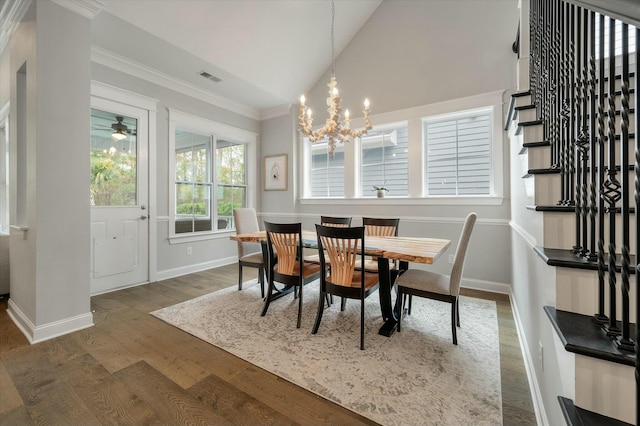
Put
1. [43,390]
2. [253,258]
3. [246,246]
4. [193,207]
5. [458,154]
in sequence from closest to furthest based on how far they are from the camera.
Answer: [43,390]
[253,258]
[246,246]
[458,154]
[193,207]

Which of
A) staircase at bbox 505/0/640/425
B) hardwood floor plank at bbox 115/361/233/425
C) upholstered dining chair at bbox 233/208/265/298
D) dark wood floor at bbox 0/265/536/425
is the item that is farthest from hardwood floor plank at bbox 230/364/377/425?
upholstered dining chair at bbox 233/208/265/298

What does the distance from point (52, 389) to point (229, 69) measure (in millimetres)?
3766

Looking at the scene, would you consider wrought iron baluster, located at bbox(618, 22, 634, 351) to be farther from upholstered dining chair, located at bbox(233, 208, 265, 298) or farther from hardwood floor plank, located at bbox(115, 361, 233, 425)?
upholstered dining chair, located at bbox(233, 208, 265, 298)

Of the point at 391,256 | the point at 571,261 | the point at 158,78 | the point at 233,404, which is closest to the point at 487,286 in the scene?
the point at 391,256

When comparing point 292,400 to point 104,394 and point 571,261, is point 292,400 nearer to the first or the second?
point 104,394

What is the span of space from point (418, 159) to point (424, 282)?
2.26 meters

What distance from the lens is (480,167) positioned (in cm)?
372

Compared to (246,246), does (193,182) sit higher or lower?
higher

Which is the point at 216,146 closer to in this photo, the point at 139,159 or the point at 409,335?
the point at 139,159

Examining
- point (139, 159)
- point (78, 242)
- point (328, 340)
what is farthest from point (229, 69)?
point (328, 340)

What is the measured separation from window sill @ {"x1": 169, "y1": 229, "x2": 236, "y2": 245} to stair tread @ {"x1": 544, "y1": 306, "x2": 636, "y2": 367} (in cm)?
436

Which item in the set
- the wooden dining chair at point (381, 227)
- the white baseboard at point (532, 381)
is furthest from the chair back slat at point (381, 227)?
the white baseboard at point (532, 381)

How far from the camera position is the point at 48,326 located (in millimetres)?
2326

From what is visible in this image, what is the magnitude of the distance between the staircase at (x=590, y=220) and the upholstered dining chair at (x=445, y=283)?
2.33ft
